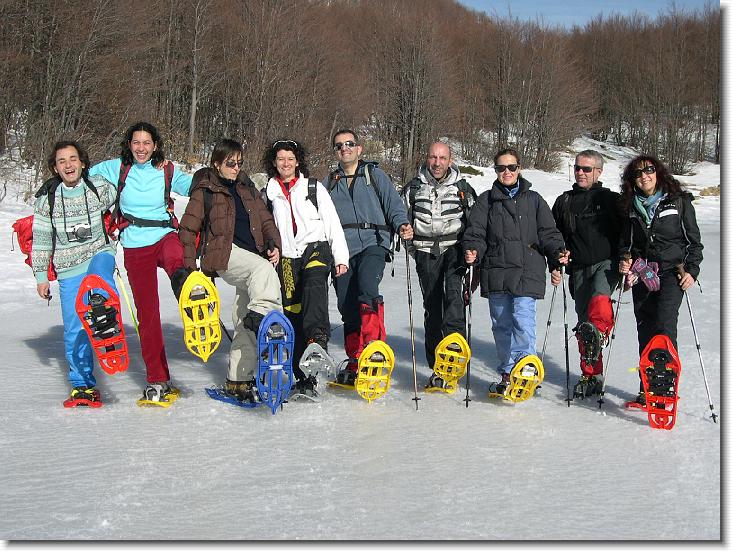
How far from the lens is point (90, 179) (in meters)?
4.96

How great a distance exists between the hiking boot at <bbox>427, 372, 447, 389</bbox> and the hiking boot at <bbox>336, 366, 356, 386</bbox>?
565 mm

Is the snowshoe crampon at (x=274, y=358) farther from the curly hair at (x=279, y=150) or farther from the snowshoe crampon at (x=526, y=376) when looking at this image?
the snowshoe crampon at (x=526, y=376)

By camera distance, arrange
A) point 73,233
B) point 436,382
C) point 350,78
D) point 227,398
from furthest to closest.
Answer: point 350,78 → point 436,382 → point 227,398 → point 73,233

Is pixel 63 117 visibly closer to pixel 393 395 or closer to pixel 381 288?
pixel 381 288

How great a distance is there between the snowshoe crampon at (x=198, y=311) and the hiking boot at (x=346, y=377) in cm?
111

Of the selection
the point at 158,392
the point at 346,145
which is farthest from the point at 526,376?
the point at 158,392

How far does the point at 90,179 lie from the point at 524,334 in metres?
3.15

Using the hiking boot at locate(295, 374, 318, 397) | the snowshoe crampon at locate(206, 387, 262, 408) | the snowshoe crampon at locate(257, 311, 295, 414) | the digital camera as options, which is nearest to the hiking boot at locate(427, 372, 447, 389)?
the hiking boot at locate(295, 374, 318, 397)

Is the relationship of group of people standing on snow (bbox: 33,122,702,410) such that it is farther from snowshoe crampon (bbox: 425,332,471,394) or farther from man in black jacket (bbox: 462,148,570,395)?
snowshoe crampon (bbox: 425,332,471,394)

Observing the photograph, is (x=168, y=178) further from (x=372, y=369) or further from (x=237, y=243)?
(x=372, y=369)

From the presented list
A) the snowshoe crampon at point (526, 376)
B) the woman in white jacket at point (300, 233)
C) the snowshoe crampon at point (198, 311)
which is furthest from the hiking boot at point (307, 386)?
the snowshoe crampon at point (526, 376)

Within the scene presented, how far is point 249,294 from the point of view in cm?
501

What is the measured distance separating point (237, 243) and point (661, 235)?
9.37 ft

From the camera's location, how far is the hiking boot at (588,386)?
207 inches
